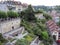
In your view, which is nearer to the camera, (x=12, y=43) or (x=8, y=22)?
(x=12, y=43)

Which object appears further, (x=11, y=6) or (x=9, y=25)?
(x=11, y=6)

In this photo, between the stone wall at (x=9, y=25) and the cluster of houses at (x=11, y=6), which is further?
the cluster of houses at (x=11, y=6)

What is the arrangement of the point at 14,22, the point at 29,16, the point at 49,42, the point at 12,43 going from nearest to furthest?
the point at 12,43
the point at 14,22
the point at 49,42
the point at 29,16

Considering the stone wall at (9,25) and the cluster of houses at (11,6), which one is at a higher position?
the stone wall at (9,25)

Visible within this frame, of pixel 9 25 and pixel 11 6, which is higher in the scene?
pixel 9 25

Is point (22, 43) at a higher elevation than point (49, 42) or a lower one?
higher

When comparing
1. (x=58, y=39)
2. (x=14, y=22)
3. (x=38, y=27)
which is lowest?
(x=58, y=39)

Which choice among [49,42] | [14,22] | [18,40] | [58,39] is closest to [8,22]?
[14,22]

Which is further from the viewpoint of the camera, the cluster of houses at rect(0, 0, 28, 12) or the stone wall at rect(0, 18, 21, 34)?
the cluster of houses at rect(0, 0, 28, 12)

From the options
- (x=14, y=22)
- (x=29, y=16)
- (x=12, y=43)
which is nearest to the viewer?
(x=12, y=43)

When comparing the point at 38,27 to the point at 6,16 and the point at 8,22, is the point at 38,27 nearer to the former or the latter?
the point at 6,16

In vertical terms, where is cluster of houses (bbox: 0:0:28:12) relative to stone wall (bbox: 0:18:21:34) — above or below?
below
